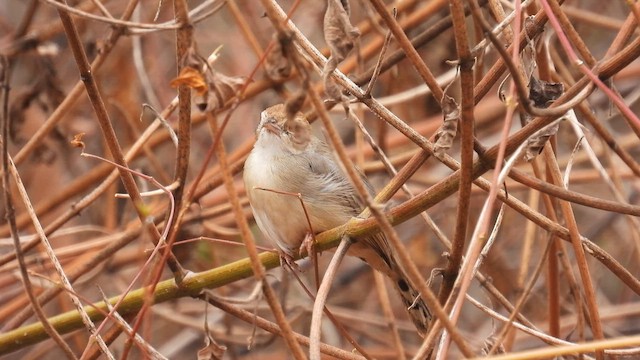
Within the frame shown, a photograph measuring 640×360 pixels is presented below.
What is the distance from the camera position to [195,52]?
1.72 meters

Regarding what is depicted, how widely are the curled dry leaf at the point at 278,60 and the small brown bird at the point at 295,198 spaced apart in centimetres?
171

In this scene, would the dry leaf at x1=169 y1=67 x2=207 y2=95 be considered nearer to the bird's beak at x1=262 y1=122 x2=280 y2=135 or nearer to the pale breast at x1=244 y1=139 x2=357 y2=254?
the pale breast at x1=244 y1=139 x2=357 y2=254

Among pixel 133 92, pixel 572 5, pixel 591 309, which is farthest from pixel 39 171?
pixel 591 309

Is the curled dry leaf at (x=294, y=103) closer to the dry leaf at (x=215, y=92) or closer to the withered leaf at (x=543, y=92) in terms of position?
the dry leaf at (x=215, y=92)

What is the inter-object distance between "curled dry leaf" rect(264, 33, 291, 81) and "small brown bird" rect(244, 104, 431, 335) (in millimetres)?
1710

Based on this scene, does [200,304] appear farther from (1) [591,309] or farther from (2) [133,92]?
(1) [591,309]

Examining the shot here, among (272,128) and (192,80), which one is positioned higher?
(192,80)

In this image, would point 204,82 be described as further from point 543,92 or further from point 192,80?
point 543,92

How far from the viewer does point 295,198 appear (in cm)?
348

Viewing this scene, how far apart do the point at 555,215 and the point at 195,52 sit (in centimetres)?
172

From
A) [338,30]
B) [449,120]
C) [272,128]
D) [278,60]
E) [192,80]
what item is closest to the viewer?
[278,60]

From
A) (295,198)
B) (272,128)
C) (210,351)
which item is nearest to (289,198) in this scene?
(295,198)

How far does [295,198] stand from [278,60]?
74.8 inches

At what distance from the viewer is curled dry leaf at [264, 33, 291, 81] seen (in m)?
1.58
